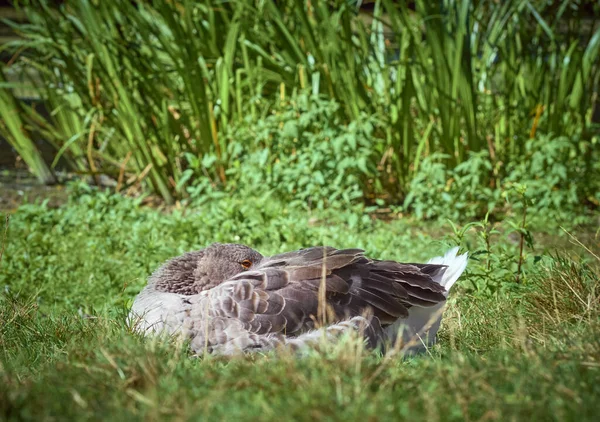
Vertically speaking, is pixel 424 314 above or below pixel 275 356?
below

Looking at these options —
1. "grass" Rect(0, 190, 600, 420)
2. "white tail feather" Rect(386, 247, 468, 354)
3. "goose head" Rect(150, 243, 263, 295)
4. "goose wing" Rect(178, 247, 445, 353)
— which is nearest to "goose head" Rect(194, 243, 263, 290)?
"goose head" Rect(150, 243, 263, 295)

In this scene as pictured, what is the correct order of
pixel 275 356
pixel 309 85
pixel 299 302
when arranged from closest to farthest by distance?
pixel 275 356, pixel 299 302, pixel 309 85

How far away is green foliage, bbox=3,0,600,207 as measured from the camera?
19.4 feet

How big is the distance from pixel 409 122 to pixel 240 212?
5.52ft

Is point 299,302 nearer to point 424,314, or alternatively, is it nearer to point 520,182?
point 424,314

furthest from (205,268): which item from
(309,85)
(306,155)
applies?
(309,85)

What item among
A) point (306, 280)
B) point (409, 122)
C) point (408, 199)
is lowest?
point (408, 199)

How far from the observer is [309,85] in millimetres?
6246

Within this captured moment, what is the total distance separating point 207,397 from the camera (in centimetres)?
210

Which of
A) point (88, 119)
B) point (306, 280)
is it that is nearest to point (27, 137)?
point (88, 119)

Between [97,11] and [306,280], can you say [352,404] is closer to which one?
[306,280]

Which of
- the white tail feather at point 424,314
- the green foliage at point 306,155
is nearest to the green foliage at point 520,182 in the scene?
the green foliage at point 306,155

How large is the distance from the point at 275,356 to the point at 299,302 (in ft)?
2.00

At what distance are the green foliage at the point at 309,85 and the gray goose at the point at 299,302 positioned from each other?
89.3 inches
